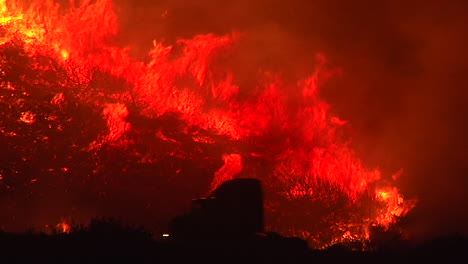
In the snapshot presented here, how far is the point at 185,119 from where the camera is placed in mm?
22641

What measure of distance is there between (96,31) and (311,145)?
36.9ft

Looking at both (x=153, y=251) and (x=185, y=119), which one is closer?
(x=153, y=251)

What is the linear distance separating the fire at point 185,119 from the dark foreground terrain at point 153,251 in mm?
9060

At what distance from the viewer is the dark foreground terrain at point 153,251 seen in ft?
29.1

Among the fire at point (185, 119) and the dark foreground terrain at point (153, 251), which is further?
the fire at point (185, 119)

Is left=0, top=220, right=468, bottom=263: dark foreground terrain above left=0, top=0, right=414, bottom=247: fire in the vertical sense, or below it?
below

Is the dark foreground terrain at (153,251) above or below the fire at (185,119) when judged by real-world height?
below

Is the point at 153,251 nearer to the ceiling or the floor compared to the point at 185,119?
nearer to the floor

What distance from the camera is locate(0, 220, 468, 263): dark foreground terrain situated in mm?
8875

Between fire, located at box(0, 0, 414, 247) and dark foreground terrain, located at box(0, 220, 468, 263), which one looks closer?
dark foreground terrain, located at box(0, 220, 468, 263)

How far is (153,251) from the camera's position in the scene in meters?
9.82

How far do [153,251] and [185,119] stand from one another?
13.2 m

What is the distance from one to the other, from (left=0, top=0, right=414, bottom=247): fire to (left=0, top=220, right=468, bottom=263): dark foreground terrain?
9.06m

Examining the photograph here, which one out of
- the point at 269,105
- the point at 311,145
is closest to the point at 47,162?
the point at 269,105
